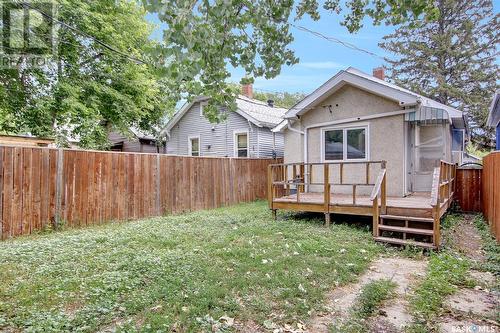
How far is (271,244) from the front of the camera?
556 cm

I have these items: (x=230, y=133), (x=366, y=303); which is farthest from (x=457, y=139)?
(x=366, y=303)

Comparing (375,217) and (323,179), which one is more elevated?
(323,179)

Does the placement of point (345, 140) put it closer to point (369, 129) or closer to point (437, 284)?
point (369, 129)

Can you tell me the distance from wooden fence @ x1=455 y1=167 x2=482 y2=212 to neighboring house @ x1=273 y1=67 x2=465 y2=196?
1105 mm

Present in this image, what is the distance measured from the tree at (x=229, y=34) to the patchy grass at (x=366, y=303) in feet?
7.68

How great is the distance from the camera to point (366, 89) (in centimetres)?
890

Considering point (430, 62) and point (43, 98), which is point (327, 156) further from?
point (430, 62)

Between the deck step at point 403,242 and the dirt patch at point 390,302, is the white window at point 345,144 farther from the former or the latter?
the dirt patch at point 390,302

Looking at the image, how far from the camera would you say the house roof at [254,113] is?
14.9m

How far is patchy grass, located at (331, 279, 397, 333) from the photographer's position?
2.87m

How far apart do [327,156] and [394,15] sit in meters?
6.86

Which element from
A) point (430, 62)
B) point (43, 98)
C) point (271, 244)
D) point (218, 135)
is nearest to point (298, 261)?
point (271, 244)

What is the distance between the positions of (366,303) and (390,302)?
0.33m

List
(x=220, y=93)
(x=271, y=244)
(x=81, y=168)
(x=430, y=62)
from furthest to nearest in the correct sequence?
1. (x=430, y=62)
2. (x=81, y=168)
3. (x=271, y=244)
4. (x=220, y=93)
